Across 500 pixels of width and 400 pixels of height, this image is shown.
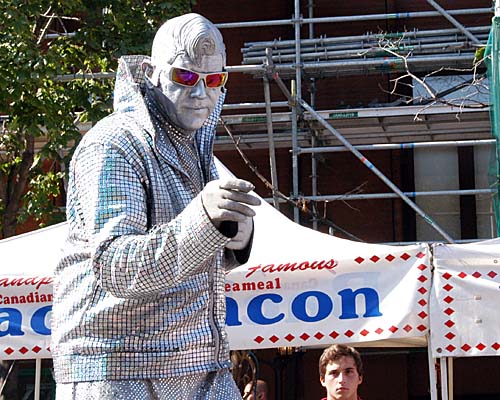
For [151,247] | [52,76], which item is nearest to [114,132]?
[151,247]

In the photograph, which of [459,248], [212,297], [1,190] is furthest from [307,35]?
[212,297]

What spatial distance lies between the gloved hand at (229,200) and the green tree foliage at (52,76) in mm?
7338

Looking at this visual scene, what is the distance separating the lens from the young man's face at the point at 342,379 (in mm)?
6203

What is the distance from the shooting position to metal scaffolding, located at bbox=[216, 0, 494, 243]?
35.4ft

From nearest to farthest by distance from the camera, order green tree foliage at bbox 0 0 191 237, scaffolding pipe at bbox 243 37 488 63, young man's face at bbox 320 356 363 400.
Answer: young man's face at bbox 320 356 363 400
green tree foliage at bbox 0 0 191 237
scaffolding pipe at bbox 243 37 488 63

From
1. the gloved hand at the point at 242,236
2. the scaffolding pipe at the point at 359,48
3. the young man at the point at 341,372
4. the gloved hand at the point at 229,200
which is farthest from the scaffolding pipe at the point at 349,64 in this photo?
the gloved hand at the point at 229,200

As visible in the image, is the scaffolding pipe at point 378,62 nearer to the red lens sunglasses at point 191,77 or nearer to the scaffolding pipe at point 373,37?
the scaffolding pipe at point 373,37

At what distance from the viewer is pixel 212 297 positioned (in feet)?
7.36

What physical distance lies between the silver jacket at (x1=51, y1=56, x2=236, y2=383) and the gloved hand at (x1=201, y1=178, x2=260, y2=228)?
5 cm

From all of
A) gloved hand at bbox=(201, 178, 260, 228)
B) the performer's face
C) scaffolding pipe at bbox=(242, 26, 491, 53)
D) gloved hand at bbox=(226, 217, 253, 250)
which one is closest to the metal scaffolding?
scaffolding pipe at bbox=(242, 26, 491, 53)

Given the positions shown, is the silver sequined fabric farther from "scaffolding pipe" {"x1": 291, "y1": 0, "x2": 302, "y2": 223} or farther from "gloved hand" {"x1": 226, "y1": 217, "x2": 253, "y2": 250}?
"scaffolding pipe" {"x1": 291, "y1": 0, "x2": 302, "y2": 223}

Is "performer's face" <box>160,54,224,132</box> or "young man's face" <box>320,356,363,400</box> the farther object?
"young man's face" <box>320,356,363,400</box>

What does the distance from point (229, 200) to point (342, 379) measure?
4558 millimetres

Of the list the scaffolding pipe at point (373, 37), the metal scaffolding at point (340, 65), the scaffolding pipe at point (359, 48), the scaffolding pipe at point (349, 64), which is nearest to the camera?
the scaffolding pipe at point (349, 64)
